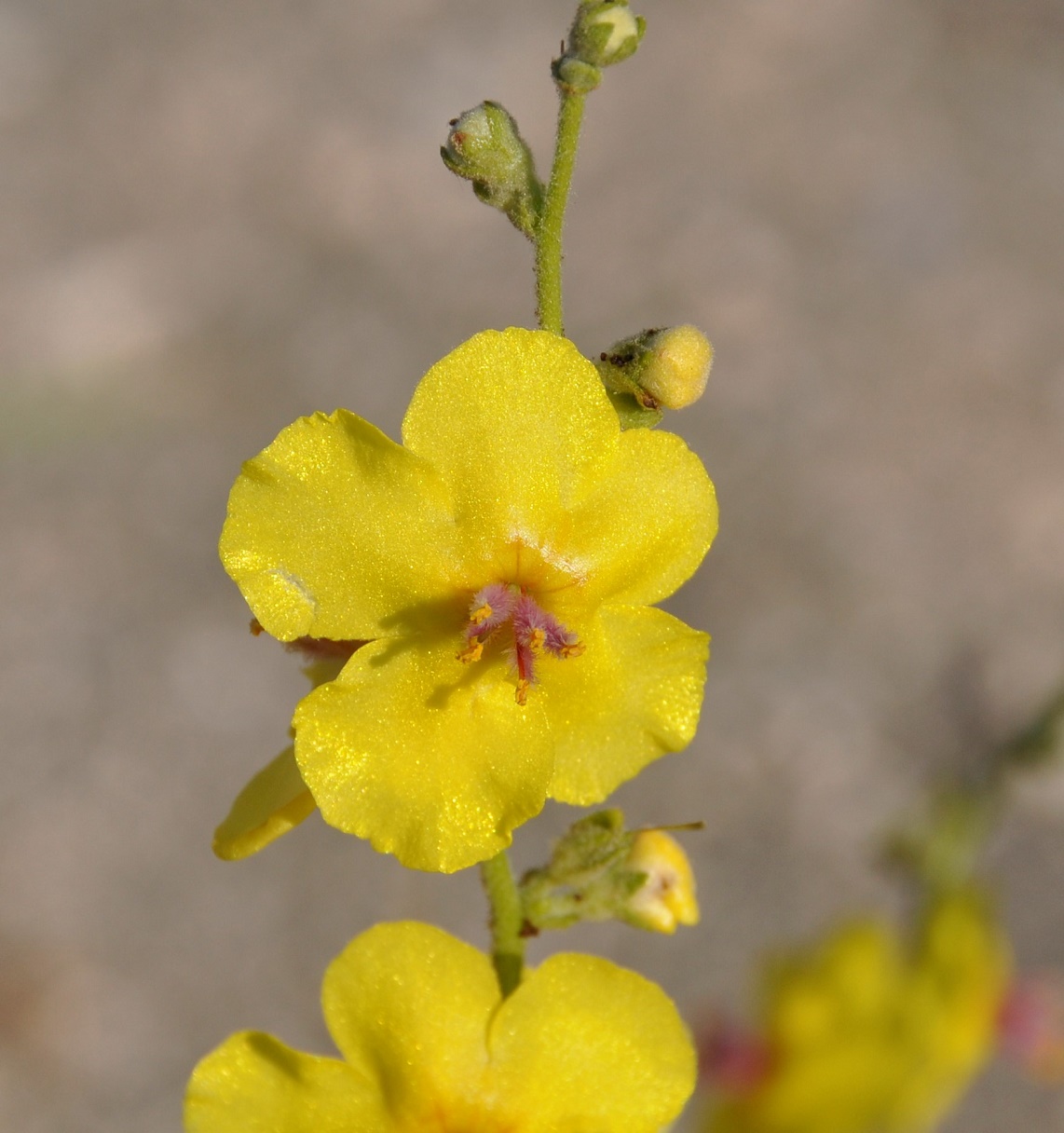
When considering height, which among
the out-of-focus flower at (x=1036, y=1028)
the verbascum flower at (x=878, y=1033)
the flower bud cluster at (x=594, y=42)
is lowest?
the out-of-focus flower at (x=1036, y=1028)

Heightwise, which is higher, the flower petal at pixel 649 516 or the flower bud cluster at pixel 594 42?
the flower bud cluster at pixel 594 42

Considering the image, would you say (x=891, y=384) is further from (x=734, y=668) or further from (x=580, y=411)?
(x=580, y=411)

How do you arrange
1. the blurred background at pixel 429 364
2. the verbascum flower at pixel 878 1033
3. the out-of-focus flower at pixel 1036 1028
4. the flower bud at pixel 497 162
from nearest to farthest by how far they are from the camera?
the flower bud at pixel 497 162 → the verbascum flower at pixel 878 1033 → the out-of-focus flower at pixel 1036 1028 → the blurred background at pixel 429 364

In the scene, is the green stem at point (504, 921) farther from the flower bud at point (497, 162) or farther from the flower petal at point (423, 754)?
the flower bud at point (497, 162)

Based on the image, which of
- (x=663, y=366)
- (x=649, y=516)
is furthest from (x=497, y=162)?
(x=649, y=516)

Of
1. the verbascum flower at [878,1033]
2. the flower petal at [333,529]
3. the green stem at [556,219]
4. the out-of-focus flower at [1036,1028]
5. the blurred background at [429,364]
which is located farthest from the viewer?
the blurred background at [429,364]

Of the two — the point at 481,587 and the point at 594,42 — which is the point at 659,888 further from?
the point at 594,42

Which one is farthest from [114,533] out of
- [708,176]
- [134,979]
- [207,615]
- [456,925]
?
[708,176]

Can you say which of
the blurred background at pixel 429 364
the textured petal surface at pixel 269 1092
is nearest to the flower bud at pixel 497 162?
the textured petal surface at pixel 269 1092
